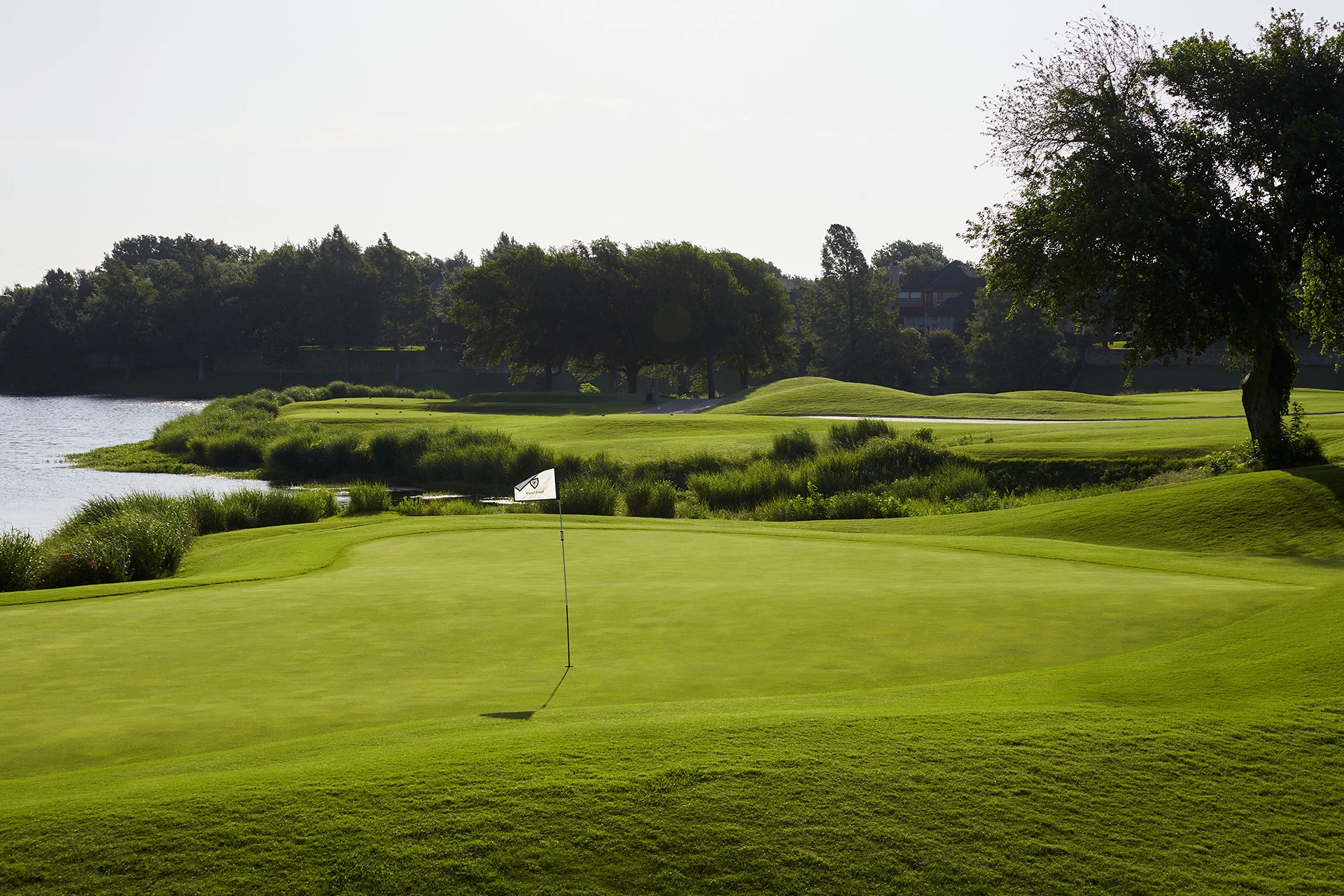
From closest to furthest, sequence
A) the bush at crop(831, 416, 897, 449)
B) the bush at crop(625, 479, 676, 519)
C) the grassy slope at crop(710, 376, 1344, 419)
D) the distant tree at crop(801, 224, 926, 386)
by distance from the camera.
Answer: the bush at crop(625, 479, 676, 519)
the bush at crop(831, 416, 897, 449)
the grassy slope at crop(710, 376, 1344, 419)
the distant tree at crop(801, 224, 926, 386)

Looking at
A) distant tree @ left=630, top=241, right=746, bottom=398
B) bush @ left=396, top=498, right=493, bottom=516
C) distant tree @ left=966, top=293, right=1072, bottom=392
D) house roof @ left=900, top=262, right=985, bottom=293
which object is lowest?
bush @ left=396, top=498, right=493, bottom=516

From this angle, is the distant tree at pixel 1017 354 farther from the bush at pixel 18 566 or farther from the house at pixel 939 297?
the bush at pixel 18 566

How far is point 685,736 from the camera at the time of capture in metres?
5.98

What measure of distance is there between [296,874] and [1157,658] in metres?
6.90

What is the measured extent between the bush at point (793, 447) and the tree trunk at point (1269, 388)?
1519 centimetres

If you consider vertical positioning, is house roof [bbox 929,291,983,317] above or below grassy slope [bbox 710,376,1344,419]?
above

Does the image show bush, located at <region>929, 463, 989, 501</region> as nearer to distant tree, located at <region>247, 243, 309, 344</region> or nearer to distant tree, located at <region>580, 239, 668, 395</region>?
distant tree, located at <region>580, 239, 668, 395</region>

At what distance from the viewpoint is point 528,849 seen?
461cm

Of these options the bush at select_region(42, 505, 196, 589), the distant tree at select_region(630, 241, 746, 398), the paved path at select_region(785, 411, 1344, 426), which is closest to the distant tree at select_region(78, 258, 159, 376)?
the distant tree at select_region(630, 241, 746, 398)

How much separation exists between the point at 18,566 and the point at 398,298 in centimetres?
11418

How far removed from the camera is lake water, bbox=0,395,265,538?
37000 millimetres

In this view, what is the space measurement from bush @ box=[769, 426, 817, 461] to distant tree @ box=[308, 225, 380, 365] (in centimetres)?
9048

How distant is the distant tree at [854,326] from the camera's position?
97.0m

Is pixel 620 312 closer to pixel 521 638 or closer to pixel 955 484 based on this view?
pixel 955 484
